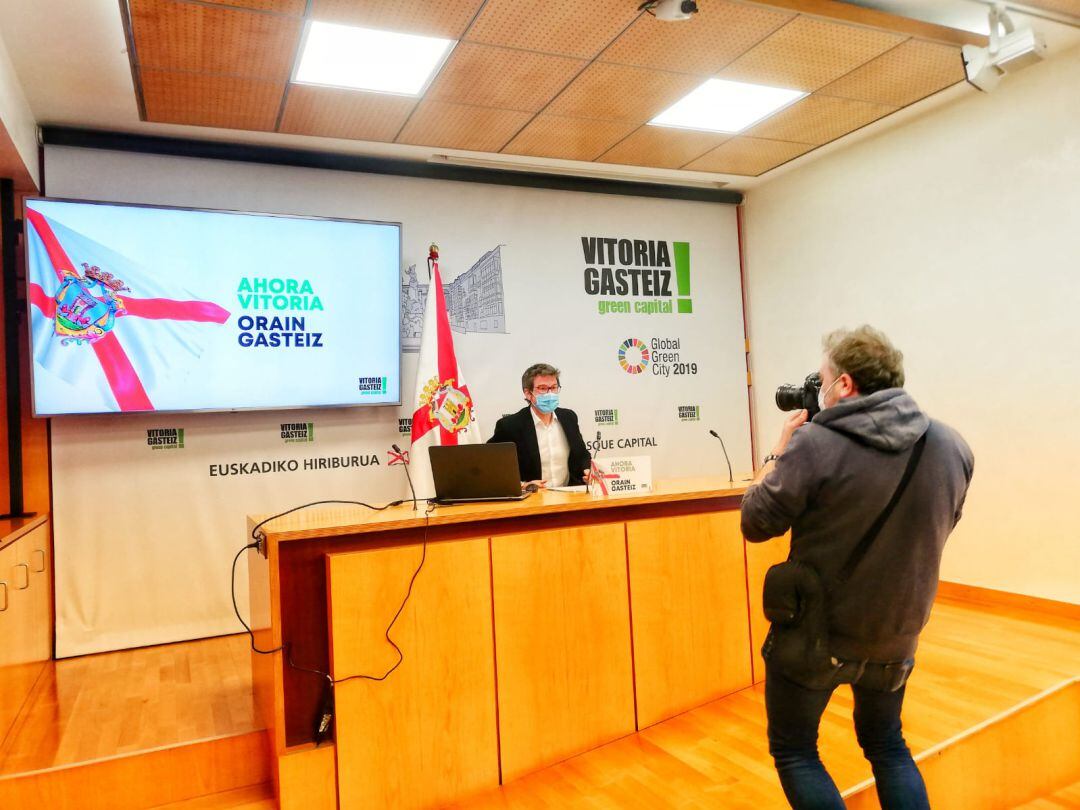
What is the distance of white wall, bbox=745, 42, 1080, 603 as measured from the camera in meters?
3.66

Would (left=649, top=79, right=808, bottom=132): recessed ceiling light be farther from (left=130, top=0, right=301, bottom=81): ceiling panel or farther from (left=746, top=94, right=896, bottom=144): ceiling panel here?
(left=130, top=0, right=301, bottom=81): ceiling panel

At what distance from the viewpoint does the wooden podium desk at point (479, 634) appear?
2.15 meters

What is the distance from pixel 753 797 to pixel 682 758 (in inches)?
11.5

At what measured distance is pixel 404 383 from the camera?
14.5 ft

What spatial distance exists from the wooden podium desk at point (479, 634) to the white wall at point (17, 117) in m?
2.09

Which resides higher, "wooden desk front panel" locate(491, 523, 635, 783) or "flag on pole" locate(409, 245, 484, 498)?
"flag on pole" locate(409, 245, 484, 498)

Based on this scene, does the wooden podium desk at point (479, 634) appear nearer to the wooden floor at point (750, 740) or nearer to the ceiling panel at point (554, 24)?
the wooden floor at point (750, 740)

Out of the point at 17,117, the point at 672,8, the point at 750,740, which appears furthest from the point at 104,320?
the point at 750,740

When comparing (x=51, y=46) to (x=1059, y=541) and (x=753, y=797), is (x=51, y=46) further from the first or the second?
(x=1059, y=541)

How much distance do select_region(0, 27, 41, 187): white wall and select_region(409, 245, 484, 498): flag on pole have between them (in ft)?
6.58

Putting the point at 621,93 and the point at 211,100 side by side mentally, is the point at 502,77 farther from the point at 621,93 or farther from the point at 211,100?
the point at 211,100

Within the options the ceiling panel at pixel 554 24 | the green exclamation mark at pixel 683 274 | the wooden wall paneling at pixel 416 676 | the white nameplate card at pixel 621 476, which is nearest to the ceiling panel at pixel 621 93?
the ceiling panel at pixel 554 24

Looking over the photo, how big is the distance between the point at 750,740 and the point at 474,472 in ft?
4.17

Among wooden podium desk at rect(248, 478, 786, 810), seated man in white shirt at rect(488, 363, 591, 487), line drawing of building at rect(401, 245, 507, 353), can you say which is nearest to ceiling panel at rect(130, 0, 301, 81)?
line drawing of building at rect(401, 245, 507, 353)
